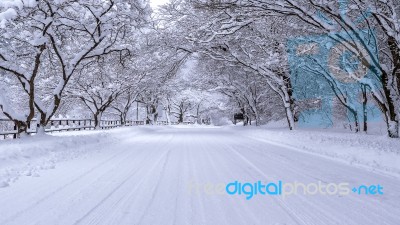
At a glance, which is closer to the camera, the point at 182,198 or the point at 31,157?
the point at 182,198

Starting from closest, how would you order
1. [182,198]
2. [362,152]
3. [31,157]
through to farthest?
1. [182,198]
2. [31,157]
3. [362,152]

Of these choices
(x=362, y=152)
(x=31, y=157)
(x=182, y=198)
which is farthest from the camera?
(x=362, y=152)

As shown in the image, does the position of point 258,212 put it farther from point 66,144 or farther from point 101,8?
point 101,8

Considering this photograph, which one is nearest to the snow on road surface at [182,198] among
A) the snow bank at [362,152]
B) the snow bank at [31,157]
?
the snow bank at [31,157]

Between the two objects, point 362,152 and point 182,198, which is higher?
point 362,152

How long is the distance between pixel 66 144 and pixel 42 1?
6.54 m

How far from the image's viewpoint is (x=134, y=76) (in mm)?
37781

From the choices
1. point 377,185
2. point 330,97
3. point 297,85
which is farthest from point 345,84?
point 377,185

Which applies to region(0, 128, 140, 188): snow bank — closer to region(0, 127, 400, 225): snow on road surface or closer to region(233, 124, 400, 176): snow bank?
region(0, 127, 400, 225): snow on road surface

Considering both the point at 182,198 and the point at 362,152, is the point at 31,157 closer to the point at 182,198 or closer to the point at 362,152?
the point at 182,198

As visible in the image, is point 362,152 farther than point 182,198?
Yes

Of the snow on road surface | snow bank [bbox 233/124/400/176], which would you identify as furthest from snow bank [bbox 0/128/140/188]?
snow bank [bbox 233/124/400/176]

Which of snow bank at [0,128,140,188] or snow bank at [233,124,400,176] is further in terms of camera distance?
snow bank at [233,124,400,176]

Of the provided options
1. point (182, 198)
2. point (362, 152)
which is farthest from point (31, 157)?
point (362, 152)
